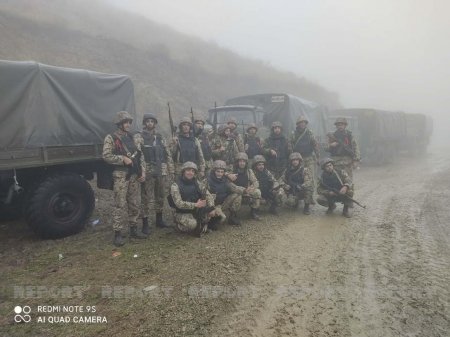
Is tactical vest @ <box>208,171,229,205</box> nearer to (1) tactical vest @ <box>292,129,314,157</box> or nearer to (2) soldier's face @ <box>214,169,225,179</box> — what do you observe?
(2) soldier's face @ <box>214,169,225,179</box>

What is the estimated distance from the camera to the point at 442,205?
775 cm

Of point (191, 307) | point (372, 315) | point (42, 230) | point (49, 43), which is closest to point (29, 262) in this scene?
point (42, 230)

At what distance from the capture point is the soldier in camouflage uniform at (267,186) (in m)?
7.12

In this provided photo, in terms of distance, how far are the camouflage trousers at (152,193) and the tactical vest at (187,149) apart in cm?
53

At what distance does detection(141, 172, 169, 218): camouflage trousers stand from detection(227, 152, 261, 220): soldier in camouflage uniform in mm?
1263

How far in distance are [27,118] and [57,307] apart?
2.86 m

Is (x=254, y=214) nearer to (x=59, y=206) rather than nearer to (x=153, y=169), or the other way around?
(x=153, y=169)

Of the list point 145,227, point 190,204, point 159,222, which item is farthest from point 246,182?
point 145,227

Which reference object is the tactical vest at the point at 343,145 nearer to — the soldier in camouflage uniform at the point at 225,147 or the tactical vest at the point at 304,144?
the tactical vest at the point at 304,144

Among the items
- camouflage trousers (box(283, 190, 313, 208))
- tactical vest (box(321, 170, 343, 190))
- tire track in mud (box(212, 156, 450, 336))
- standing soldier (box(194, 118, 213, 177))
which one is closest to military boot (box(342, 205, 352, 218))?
tire track in mud (box(212, 156, 450, 336))

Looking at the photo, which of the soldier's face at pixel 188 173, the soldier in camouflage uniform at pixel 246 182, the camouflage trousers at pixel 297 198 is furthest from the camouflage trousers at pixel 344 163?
the soldier's face at pixel 188 173

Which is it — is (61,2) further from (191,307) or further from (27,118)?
(191,307)

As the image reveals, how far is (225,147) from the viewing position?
7.64 meters

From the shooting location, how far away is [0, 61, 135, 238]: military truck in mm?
4891
